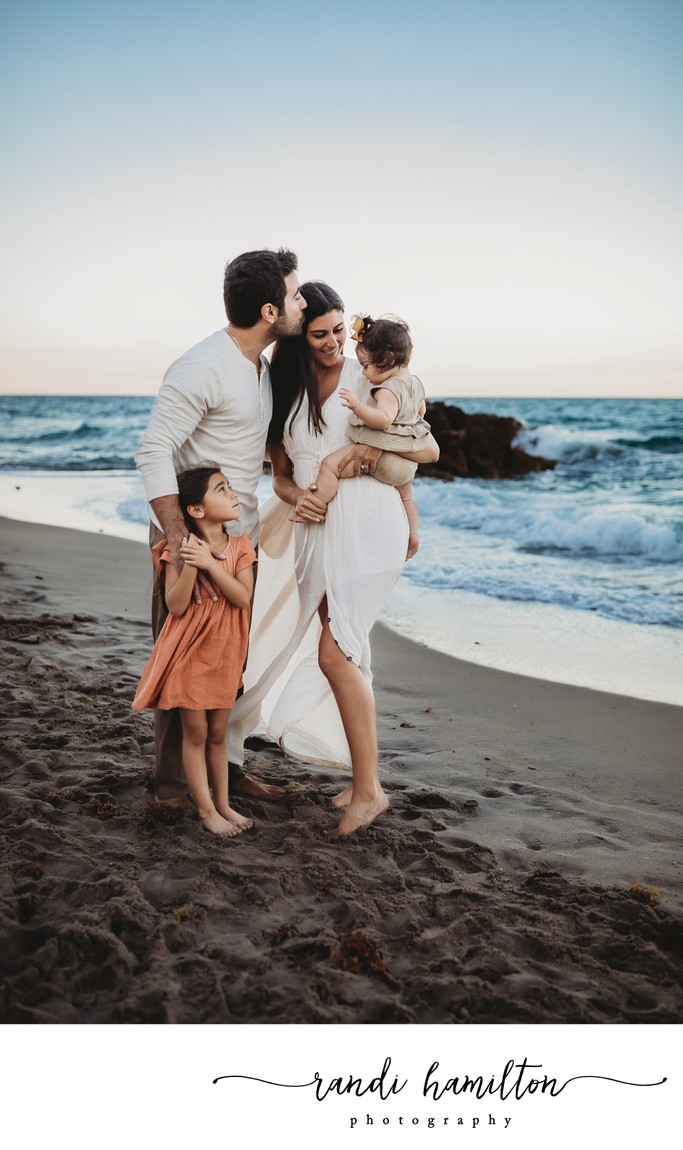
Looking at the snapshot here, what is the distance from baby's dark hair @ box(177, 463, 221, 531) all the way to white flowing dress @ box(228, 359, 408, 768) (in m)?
0.51

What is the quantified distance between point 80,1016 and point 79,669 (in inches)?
115

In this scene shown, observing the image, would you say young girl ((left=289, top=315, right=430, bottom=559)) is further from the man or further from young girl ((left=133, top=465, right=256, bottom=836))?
young girl ((left=133, top=465, right=256, bottom=836))

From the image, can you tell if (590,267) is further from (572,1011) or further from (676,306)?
(572,1011)

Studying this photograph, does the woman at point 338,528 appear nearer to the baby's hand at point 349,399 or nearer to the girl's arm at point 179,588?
the baby's hand at point 349,399

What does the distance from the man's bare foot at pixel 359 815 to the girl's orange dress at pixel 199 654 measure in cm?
61

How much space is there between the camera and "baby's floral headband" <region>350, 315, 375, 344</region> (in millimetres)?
3074

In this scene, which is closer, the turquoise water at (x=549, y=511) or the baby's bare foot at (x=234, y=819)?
the baby's bare foot at (x=234, y=819)

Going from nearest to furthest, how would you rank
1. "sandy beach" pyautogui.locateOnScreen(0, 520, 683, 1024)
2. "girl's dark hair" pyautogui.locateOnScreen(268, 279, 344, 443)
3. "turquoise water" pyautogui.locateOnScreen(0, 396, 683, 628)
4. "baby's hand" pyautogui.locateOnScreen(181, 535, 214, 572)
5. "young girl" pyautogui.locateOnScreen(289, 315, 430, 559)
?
1. "sandy beach" pyautogui.locateOnScreen(0, 520, 683, 1024)
2. "baby's hand" pyautogui.locateOnScreen(181, 535, 214, 572)
3. "young girl" pyautogui.locateOnScreen(289, 315, 430, 559)
4. "girl's dark hair" pyautogui.locateOnScreen(268, 279, 344, 443)
5. "turquoise water" pyautogui.locateOnScreen(0, 396, 683, 628)

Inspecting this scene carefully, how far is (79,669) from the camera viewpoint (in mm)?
4754

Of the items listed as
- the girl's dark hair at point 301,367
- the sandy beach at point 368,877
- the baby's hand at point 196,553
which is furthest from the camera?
the girl's dark hair at point 301,367

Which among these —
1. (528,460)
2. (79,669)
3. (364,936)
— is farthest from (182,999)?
(528,460)

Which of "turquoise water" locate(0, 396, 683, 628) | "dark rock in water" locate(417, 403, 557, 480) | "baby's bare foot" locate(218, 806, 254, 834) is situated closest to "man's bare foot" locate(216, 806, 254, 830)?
"baby's bare foot" locate(218, 806, 254, 834)

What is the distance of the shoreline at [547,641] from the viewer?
5.20 m

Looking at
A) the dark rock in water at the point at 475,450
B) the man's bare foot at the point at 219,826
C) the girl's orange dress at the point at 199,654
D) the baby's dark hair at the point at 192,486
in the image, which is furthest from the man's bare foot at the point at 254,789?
the dark rock in water at the point at 475,450
